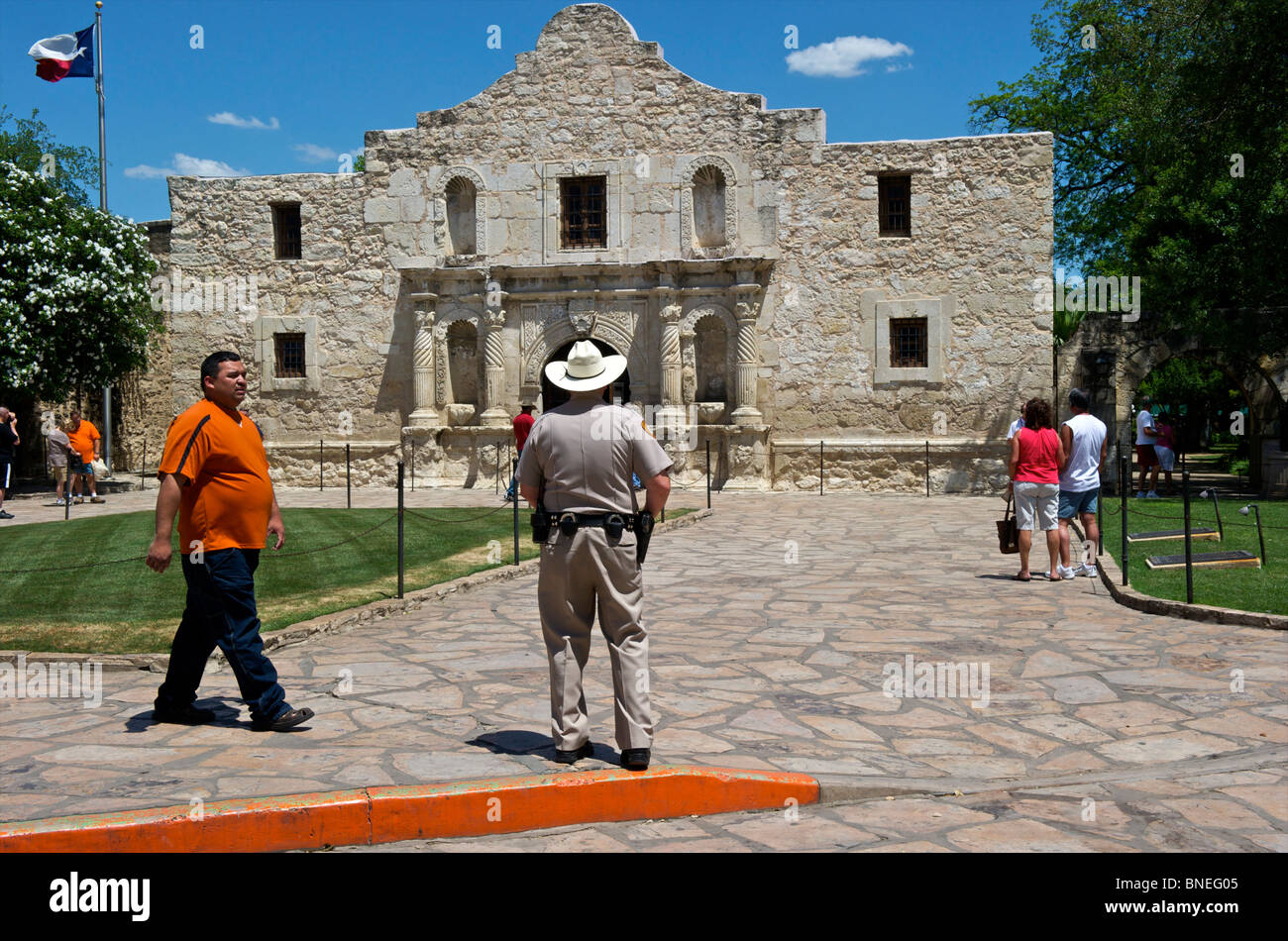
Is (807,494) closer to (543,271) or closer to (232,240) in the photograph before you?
(543,271)

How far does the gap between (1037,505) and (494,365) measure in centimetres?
1425

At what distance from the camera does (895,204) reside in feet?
73.5

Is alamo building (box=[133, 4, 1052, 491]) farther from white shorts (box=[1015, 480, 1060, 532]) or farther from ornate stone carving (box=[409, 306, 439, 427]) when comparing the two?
white shorts (box=[1015, 480, 1060, 532])

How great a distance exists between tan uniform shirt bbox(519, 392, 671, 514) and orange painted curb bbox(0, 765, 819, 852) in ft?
3.92

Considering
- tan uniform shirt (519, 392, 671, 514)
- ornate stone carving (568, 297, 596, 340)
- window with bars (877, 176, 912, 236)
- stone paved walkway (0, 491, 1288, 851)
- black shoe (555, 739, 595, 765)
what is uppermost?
window with bars (877, 176, 912, 236)

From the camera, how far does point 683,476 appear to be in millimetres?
22359

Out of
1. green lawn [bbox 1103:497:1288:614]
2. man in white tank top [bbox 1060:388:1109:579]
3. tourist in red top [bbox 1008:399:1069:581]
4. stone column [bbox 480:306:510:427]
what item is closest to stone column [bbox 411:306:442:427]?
stone column [bbox 480:306:510:427]

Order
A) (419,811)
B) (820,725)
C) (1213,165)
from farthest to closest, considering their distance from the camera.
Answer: (1213,165) < (820,725) < (419,811)

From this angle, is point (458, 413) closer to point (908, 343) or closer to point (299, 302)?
point (299, 302)

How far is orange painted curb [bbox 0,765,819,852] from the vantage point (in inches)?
165

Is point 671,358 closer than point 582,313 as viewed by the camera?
Yes

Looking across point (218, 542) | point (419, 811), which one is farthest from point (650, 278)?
point (419, 811)

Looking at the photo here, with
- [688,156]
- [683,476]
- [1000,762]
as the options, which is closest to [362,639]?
[1000,762]

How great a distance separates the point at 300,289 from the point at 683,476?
9356 mm
